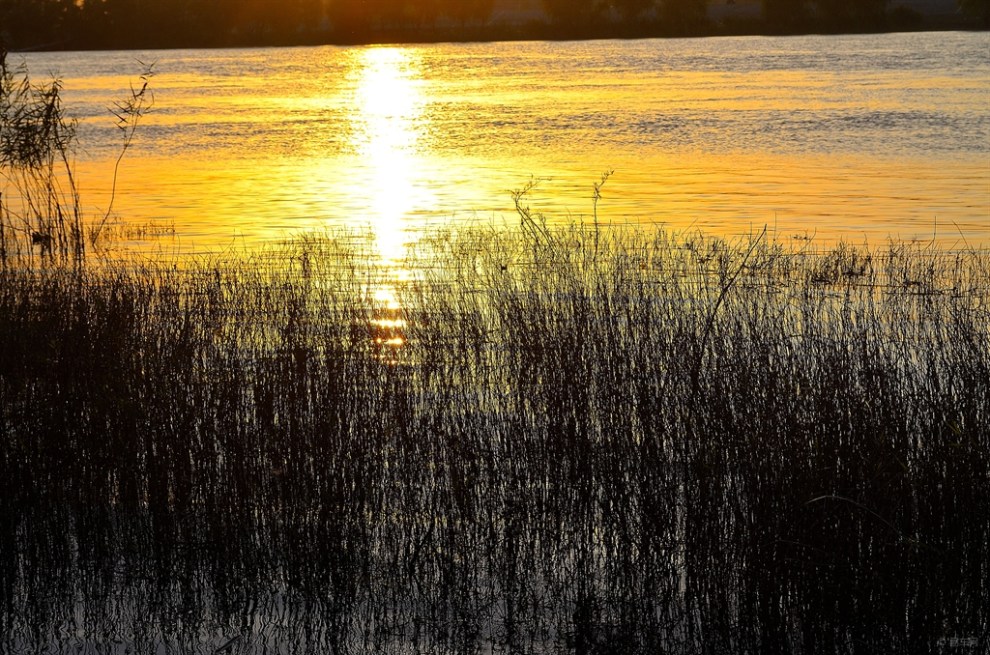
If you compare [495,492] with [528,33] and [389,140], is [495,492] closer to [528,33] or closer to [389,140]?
[389,140]

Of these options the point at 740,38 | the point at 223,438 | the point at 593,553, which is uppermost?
the point at 740,38

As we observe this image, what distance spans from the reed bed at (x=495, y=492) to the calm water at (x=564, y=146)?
999cm

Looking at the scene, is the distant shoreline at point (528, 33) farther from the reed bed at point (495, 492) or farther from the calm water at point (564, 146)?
the reed bed at point (495, 492)

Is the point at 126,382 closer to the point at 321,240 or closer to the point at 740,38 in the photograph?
the point at 321,240

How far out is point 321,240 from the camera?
1998cm

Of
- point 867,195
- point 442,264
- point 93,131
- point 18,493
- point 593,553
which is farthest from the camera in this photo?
point 93,131

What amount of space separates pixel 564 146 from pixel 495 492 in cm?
2959

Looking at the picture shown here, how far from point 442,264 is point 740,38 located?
9399 centimetres

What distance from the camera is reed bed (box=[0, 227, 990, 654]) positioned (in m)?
8.44

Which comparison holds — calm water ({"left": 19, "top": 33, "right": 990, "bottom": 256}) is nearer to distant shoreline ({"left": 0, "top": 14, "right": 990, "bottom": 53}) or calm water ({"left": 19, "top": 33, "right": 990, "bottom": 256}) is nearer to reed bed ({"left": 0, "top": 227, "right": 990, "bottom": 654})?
reed bed ({"left": 0, "top": 227, "right": 990, "bottom": 654})

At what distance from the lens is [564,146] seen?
3838 cm

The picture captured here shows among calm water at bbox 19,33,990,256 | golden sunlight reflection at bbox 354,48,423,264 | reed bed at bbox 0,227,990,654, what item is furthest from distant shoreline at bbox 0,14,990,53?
reed bed at bbox 0,227,990,654

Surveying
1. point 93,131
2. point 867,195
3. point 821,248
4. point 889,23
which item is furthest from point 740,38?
point 821,248

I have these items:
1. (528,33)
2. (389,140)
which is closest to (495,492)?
(389,140)
